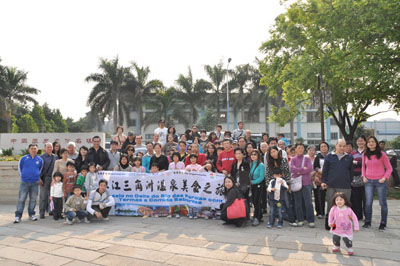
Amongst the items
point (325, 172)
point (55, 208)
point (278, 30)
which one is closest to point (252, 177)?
point (325, 172)

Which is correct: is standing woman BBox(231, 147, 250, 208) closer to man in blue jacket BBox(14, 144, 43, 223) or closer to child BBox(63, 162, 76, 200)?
child BBox(63, 162, 76, 200)

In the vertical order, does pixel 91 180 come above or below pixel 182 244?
above

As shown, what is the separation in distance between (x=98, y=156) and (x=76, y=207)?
1547mm

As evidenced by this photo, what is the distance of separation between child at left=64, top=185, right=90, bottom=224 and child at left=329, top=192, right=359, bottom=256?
16.9 feet

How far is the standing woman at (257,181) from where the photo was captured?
6465mm

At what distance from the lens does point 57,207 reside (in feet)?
23.9

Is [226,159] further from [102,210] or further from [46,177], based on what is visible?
[46,177]

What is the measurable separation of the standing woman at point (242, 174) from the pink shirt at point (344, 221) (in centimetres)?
209

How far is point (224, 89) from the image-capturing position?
111 ft

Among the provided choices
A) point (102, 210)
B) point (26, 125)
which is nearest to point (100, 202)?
point (102, 210)

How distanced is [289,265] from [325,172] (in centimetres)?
268

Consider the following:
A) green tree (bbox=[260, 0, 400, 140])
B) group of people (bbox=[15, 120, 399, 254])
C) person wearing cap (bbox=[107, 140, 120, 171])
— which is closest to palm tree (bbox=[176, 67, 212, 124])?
green tree (bbox=[260, 0, 400, 140])

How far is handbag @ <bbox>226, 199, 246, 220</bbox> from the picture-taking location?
6.16 metres

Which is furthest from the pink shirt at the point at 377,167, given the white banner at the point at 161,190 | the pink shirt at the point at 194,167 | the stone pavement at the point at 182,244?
the pink shirt at the point at 194,167
